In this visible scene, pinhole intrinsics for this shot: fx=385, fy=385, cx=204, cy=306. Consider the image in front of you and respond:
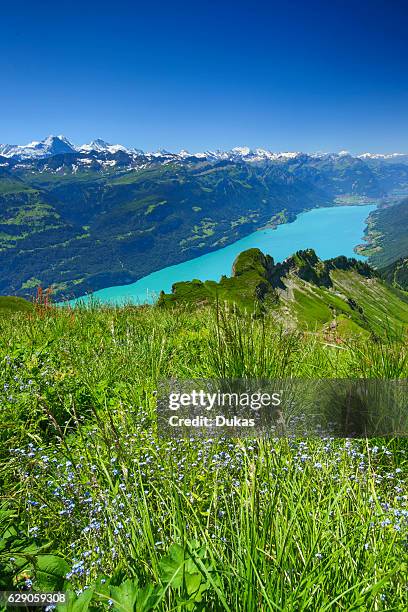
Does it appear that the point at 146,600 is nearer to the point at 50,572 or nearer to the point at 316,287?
the point at 50,572

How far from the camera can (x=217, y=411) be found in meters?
4.11

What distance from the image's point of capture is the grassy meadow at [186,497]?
1.87 m

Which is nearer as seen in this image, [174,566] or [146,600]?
[146,600]

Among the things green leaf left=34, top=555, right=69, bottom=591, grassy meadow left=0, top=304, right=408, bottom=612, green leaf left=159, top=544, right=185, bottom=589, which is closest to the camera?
green leaf left=159, top=544, right=185, bottom=589

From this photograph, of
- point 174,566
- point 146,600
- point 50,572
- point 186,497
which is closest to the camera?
point 146,600

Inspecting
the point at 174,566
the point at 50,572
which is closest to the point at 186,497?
the point at 174,566

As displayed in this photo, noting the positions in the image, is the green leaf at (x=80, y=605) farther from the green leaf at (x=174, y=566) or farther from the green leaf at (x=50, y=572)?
the green leaf at (x=50, y=572)

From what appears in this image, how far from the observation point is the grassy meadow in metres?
1.87

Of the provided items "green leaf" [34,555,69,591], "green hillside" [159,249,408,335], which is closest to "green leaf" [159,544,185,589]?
"green leaf" [34,555,69,591]

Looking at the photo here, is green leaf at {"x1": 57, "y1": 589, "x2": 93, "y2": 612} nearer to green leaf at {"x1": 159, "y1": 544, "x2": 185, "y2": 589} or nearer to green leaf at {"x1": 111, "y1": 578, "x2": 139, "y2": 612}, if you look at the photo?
green leaf at {"x1": 111, "y1": 578, "x2": 139, "y2": 612}

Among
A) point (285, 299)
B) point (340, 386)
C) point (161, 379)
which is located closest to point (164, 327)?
point (161, 379)

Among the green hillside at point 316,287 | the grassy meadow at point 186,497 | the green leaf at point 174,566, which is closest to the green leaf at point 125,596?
the grassy meadow at point 186,497

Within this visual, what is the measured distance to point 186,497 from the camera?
244 cm

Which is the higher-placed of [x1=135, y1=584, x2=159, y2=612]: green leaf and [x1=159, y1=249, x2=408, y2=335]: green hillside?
[x1=159, y1=249, x2=408, y2=335]: green hillside
